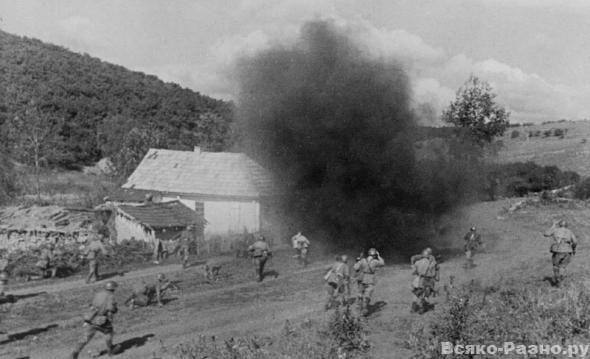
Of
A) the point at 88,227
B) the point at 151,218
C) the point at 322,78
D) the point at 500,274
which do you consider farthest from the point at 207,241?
the point at 500,274

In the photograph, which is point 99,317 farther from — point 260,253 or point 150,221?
point 150,221

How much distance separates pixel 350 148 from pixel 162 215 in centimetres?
1041

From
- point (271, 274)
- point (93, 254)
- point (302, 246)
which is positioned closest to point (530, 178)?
point (302, 246)

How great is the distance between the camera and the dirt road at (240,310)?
44.8ft

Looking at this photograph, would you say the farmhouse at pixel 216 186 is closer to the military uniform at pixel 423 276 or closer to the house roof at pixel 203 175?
the house roof at pixel 203 175

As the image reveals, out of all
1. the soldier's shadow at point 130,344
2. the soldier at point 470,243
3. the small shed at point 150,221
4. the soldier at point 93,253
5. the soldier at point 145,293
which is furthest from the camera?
the small shed at point 150,221

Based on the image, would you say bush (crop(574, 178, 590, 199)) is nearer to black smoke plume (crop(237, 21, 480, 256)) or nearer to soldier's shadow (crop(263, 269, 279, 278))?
black smoke plume (crop(237, 21, 480, 256))

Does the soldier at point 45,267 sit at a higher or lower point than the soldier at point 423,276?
lower

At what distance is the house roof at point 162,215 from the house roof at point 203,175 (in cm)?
252

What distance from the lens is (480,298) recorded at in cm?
1578

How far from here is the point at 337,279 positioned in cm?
1575

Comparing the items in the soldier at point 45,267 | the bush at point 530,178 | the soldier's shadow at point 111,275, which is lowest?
the soldier's shadow at point 111,275

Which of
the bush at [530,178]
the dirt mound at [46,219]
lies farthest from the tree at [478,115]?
the dirt mound at [46,219]

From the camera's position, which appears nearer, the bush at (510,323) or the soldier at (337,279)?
the bush at (510,323)
